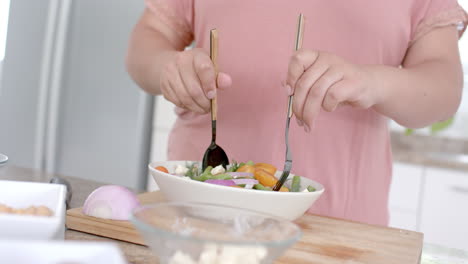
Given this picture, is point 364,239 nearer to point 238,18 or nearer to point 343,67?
point 343,67

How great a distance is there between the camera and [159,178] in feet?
2.93

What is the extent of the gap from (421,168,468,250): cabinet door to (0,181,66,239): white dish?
2.14 metres

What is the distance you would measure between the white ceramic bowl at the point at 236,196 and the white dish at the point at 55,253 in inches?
15.2

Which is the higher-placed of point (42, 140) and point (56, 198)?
point (56, 198)

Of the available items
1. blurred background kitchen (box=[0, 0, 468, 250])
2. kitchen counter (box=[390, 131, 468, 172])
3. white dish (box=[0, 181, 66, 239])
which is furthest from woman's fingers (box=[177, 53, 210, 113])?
kitchen counter (box=[390, 131, 468, 172])

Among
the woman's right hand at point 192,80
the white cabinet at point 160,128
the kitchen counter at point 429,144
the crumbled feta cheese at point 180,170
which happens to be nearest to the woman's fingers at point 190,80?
the woman's right hand at point 192,80

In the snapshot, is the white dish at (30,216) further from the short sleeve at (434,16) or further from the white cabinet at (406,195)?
the white cabinet at (406,195)

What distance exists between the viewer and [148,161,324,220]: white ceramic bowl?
82 centimetres

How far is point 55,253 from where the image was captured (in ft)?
1.40

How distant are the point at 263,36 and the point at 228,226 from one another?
75 centimetres

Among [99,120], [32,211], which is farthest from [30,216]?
[99,120]

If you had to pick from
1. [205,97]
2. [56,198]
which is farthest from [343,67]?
[56,198]

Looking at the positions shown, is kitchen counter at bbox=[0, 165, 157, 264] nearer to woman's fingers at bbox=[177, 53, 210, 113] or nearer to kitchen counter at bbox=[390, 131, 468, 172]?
woman's fingers at bbox=[177, 53, 210, 113]

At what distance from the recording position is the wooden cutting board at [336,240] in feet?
2.67
